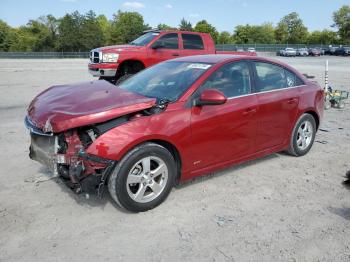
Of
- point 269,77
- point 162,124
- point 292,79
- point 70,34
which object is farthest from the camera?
point 70,34

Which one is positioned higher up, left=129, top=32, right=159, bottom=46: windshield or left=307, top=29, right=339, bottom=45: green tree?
left=307, top=29, right=339, bottom=45: green tree

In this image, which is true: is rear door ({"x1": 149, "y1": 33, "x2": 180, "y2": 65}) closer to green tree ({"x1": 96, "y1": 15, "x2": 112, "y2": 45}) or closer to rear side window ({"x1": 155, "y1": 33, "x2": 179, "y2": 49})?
rear side window ({"x1": 155, "y1": 33, "x2": 179, "y2": 49})

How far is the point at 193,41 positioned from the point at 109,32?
3295 inches

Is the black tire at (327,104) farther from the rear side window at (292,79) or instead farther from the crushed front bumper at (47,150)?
the crushed front bumper at (47,150)

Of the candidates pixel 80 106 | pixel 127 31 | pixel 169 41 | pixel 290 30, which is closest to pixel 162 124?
pixel 80 106

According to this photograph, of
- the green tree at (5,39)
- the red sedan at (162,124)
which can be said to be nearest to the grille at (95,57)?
the red sedan at (162,124)

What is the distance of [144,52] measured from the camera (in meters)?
11.8

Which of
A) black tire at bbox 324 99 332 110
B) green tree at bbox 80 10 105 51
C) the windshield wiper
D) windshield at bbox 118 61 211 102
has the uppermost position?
green tree at bbox 80 10 105 51

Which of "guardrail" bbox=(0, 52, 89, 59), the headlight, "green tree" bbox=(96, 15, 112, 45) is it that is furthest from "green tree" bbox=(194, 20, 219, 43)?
the headlight

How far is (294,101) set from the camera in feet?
17.5

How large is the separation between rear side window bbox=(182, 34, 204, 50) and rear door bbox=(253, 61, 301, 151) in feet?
24.7

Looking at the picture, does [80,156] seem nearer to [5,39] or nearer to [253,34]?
[5,39]

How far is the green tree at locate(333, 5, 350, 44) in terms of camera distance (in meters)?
98.1

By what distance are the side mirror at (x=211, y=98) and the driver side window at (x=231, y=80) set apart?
8.3 inches
